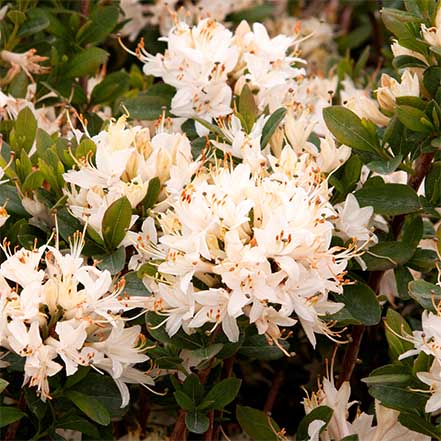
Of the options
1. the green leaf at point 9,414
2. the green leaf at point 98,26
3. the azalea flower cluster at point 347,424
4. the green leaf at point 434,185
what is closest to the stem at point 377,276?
the green leaf at point 434,185

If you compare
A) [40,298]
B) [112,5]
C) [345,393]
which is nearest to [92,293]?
[40,298]

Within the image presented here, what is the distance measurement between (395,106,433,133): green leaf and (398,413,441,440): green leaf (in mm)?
483

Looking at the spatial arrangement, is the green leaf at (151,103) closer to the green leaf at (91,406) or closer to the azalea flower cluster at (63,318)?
the azalea flower cluster at (63,318)

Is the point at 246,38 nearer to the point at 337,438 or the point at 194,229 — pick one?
the point at 194,229

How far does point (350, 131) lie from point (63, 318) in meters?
0.62

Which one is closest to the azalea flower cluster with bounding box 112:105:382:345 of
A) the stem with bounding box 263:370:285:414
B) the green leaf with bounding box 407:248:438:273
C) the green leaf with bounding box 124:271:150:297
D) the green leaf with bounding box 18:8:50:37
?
the green leaf with bounding box 124:271:150:297

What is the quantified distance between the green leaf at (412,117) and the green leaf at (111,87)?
2.44ft

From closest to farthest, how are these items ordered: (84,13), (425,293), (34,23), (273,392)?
(425,293), (273,392), (34,23), (84,13)

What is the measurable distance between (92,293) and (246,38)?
70 cm

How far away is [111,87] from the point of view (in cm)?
221

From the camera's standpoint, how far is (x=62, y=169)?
1.70 meters

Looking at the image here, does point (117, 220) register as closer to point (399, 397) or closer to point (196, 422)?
point (196, 422)

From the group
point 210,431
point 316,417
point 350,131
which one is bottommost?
point 210,431

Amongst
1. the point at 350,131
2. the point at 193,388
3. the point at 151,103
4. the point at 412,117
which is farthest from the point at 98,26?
the point at 193,388
